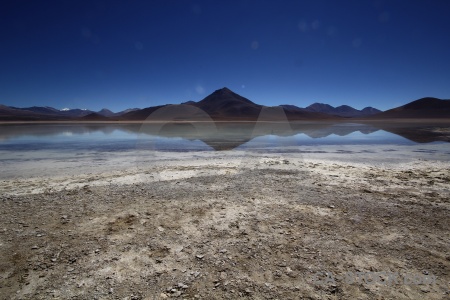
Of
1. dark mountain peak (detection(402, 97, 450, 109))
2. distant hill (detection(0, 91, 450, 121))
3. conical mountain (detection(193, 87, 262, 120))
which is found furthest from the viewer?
conical mountain (detection(193, 87, 262, 120))

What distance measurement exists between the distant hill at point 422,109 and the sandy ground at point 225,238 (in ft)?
377

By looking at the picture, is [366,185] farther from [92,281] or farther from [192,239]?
[92,281]

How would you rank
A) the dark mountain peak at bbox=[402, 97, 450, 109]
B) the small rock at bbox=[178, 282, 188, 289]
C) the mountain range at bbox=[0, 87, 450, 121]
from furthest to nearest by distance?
the dark mountain peak at bbox=[402, 97, 450, 109] → the mountain range at bbox=[0, 87, 450, 121] → the small rock at bbox=[178, 282, 188, 289]

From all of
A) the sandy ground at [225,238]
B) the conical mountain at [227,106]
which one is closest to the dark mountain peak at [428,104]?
the conical mountain at [227,106]

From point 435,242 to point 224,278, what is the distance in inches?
147

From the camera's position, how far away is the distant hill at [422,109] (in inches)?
3986

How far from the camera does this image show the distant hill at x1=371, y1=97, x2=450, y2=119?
3986 inches

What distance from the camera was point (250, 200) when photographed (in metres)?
6.43

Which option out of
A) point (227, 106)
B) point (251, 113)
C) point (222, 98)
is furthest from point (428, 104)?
point (222, 98)

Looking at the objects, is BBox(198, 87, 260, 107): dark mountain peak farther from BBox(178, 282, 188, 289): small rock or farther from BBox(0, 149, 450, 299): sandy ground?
BBox(178, 282, 188, 289): small rock

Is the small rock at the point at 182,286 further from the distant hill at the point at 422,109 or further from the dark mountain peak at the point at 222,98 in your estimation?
the dark mountain peak at the point at 222,98

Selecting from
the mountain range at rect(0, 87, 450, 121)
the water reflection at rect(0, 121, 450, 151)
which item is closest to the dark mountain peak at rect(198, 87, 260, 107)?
the mountain range at rect(0, 87, 450, 121)

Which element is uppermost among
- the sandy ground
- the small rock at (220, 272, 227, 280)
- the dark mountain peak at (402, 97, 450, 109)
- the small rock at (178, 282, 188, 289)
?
the dark mountain peak at (402, 97, 450, 109)

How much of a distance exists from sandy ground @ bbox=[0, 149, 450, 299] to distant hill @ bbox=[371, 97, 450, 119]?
11482 centimetres
